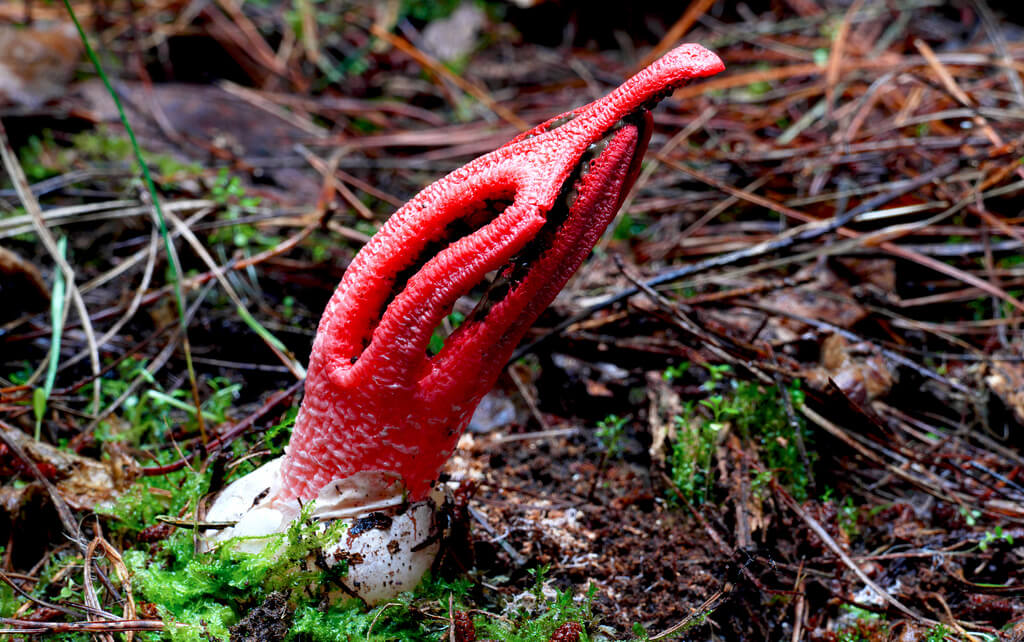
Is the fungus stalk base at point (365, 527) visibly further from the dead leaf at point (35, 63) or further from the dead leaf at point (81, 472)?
the dead leaf at point (35, 63)

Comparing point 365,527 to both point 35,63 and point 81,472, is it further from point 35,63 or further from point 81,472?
point 35,63

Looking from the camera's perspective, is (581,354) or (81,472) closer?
(81,472)

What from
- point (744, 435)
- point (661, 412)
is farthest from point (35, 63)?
point (744, 435)

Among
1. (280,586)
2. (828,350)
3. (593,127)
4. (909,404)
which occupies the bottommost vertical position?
(909,404)

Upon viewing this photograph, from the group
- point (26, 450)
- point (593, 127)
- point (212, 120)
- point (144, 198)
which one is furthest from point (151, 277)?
point (593, 127)

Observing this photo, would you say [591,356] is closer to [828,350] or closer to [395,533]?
[828,350]

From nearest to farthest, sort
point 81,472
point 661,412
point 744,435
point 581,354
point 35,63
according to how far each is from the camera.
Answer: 1. point 81,472
2. point 744,435
3. point 661,412
4. point 581,354
5. point 35,63
